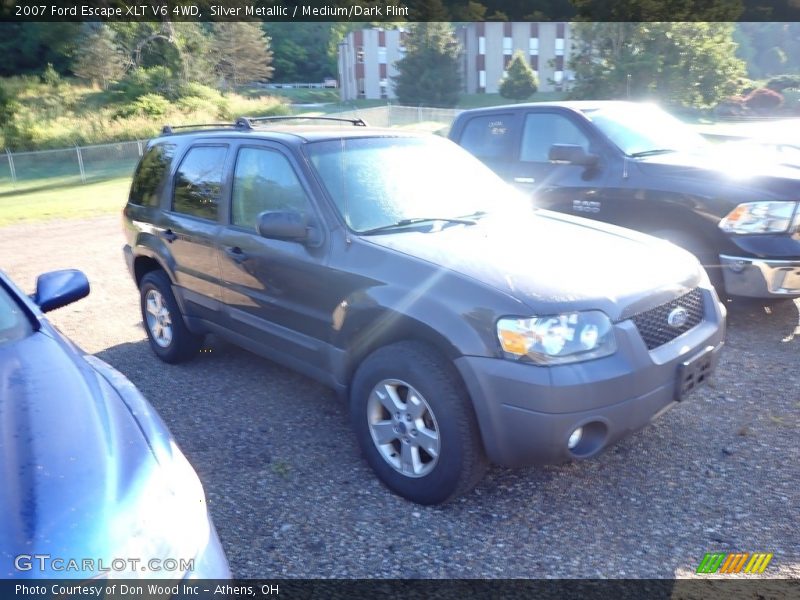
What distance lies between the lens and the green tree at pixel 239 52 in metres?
54.1

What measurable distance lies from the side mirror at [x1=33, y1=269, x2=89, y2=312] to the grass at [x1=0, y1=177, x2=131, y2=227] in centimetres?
1446

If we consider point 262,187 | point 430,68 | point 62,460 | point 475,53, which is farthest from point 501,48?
point 62,460

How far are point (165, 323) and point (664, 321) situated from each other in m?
3.85

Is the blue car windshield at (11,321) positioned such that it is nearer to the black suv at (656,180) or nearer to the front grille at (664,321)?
the front grille at (664,321)

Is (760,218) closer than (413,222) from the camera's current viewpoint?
No

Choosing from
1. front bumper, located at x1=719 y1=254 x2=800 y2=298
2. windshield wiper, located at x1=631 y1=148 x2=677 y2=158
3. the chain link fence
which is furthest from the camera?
the chain link fence

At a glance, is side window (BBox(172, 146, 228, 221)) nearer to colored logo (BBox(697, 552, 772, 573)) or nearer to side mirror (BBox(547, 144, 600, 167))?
side mirror (BBox(547, 144, 600, 167))

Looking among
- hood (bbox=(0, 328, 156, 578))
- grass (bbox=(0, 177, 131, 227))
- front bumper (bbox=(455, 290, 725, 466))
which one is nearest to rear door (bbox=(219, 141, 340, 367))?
front bumper (bbox=(455, 290, 725, 466))

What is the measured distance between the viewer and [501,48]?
7031 centimetres

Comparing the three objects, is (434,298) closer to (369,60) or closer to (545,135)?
(545,135)

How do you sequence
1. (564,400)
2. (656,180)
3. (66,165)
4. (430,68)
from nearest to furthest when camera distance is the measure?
1. (564,400)
2. (656,180)
3. (66,165)
4. (430,68)

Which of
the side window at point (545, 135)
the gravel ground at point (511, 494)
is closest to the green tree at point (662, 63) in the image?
the side window at point (545, 135)

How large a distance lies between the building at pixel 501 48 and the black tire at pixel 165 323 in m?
66.8

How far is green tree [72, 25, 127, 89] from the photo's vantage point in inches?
1935
